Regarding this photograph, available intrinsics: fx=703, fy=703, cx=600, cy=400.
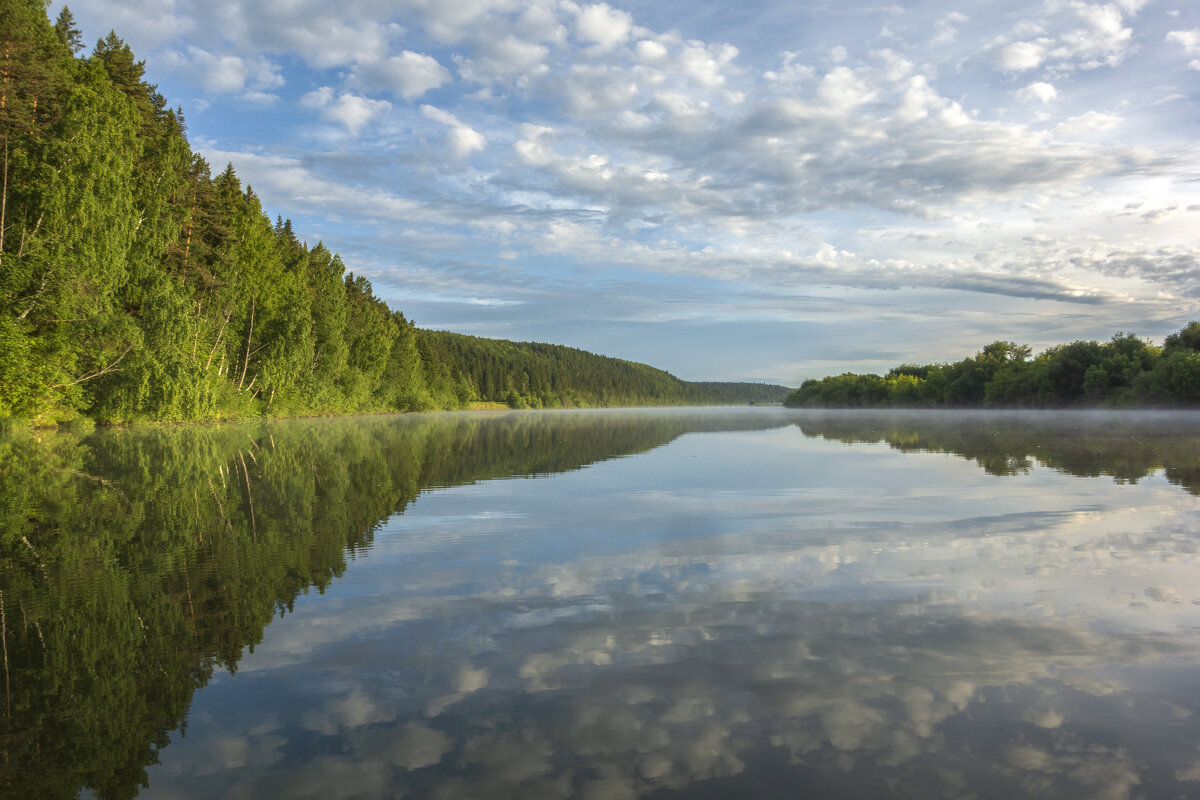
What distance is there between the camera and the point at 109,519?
385 inches

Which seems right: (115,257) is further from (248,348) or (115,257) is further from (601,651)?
(601,651)

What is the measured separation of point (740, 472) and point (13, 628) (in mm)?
14210

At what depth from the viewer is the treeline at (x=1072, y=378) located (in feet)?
222

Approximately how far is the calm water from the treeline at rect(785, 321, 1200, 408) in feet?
239

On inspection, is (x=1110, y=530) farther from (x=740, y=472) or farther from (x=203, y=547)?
(x=203, y=547)

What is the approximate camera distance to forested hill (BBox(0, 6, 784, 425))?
86.7ft

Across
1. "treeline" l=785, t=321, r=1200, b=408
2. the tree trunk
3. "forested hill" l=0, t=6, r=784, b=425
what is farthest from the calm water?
"treeline" l=785, t=321, r=1200, b=408

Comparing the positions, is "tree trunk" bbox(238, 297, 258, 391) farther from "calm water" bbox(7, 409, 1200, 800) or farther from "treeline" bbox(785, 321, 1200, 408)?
"treeline" bbox(785, 321, 1200, 408)

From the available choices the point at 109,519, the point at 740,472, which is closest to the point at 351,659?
the point at 109,519

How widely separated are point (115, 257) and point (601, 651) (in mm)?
33205

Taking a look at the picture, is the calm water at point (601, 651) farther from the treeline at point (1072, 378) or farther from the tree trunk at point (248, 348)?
the treeline at point (1072, 378)

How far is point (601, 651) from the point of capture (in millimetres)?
4816

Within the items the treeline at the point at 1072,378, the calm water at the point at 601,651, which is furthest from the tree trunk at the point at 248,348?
the treeline at the point at 1072,378

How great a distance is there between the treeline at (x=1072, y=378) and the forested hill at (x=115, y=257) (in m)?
79.1
